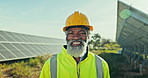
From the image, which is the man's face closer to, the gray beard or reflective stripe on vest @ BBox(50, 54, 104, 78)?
the gray beard

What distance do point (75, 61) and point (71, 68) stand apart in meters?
0.11

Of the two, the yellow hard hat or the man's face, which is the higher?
the yellow hard hat

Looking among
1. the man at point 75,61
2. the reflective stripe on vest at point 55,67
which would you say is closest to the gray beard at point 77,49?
the man at point 75,61

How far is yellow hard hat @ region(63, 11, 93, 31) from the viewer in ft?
8.14

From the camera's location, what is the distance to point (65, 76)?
7.39 feet

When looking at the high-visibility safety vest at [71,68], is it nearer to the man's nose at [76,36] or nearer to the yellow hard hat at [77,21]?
the man's nose at [76,36]

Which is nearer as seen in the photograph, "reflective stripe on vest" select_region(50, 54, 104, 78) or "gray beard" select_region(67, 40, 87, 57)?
"reflective stripe on vest" select_region(50, 54, 104, 78)

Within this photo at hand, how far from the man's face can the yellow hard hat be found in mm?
80

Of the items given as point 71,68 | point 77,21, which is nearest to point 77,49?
point 71,68

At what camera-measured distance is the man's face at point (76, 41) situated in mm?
2406

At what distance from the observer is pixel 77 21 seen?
249cm

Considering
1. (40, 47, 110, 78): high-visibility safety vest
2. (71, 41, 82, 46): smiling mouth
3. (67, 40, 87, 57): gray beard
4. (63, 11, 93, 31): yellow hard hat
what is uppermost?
(63, 11, 93, 31): yellow hard hat

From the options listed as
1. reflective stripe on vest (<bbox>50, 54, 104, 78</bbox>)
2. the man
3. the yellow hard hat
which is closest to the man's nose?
the man

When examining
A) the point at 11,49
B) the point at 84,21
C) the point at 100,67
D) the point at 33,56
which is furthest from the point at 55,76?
the point at 33,56
